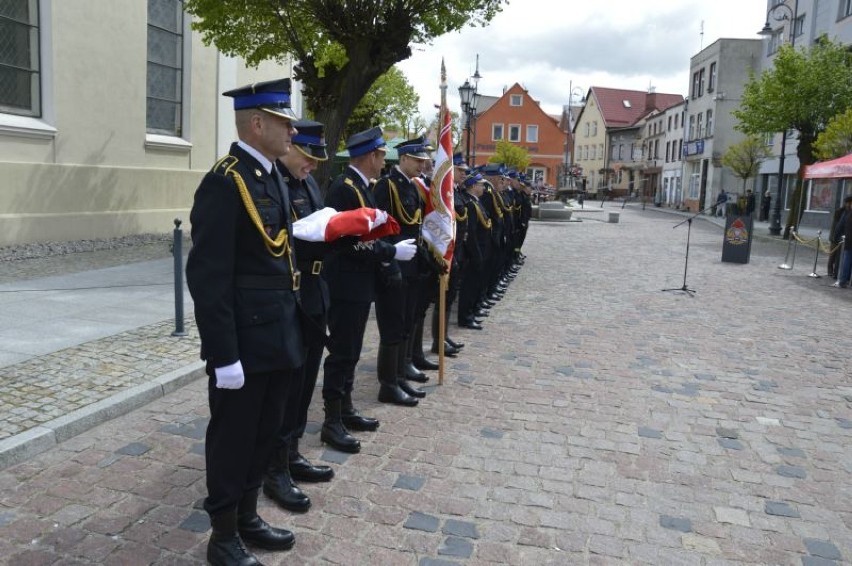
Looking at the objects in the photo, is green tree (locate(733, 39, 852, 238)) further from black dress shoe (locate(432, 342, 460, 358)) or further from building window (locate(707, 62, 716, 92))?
building window (locate(707, 62, 716, 92))

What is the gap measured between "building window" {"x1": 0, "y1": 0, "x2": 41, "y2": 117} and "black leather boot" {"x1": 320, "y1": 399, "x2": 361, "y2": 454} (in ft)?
37.0

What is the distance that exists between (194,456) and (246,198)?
7.34 ft

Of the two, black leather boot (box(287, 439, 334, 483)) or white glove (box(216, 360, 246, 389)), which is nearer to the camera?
white glove (box(216, 360, 246, 389))

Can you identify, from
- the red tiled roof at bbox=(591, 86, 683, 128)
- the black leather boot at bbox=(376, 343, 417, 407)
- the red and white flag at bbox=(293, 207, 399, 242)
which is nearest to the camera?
the red and white flag at bbox=(293, 207, 399, 242)

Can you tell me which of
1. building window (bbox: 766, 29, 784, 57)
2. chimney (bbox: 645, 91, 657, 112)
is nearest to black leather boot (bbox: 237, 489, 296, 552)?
building window (bbox: 766, 29, 784, 57)

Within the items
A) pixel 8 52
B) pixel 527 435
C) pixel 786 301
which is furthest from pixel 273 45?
pixel 527 435

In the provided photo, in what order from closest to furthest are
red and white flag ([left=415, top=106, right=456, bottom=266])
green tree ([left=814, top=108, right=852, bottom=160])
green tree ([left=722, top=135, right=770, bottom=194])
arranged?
red and white flag ([left=415, top=106, right=456, bottom=266])
green tree ([left=814, top=108, right=852, bottom=160])
green tree ([left=722, top=135, right=770, bottom=194])

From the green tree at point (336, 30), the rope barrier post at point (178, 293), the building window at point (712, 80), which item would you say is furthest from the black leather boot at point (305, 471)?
the building window at point (712, 80)

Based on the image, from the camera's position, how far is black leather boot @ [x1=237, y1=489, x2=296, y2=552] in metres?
3.42

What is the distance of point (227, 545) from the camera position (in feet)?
10.5

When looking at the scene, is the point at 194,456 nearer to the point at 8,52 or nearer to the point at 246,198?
the point at 246,198

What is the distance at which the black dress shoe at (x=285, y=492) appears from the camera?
3.83 m

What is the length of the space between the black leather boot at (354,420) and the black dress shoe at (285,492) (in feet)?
3.73

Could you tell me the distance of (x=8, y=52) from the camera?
→ 12.8m
